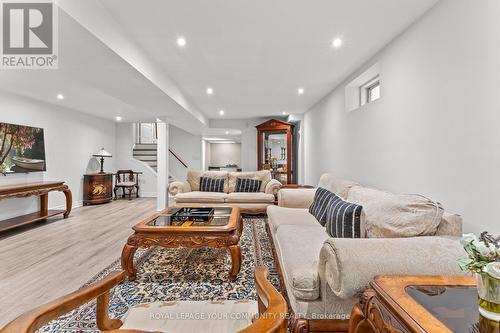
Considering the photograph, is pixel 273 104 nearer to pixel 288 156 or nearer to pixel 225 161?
pixel 288 156

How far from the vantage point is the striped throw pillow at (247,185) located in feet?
16.4

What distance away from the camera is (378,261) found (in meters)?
1.15

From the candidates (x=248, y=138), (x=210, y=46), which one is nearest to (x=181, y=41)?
(x=210, y=46)

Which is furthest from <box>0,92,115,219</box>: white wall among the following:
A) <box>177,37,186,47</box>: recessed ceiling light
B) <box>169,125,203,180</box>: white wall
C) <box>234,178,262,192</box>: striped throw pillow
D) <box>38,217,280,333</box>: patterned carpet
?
<box>234,178,262,192</box>: striped throw pillow

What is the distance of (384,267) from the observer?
1.14 m

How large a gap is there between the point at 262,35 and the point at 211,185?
3240 millimetres

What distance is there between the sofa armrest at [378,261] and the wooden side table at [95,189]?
6.37 meters

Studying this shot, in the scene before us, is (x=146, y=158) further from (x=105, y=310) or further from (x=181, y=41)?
(x=105, y=310)

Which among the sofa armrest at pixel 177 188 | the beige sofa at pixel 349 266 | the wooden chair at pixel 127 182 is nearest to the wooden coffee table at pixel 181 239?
the beige sofa at pixel 349 266

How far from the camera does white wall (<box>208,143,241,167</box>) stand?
11414mm

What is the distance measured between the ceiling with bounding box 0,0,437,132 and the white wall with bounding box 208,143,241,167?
6.96 m

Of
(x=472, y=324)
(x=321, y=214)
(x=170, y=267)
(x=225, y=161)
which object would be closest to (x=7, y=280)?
(x=170, y=267)

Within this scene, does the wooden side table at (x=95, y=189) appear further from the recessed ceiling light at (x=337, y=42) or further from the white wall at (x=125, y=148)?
the recessed ceiling light at (x=337, y=42)

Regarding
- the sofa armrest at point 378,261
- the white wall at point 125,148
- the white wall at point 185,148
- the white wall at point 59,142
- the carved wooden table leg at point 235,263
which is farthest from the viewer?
the white wall at point 185,148
